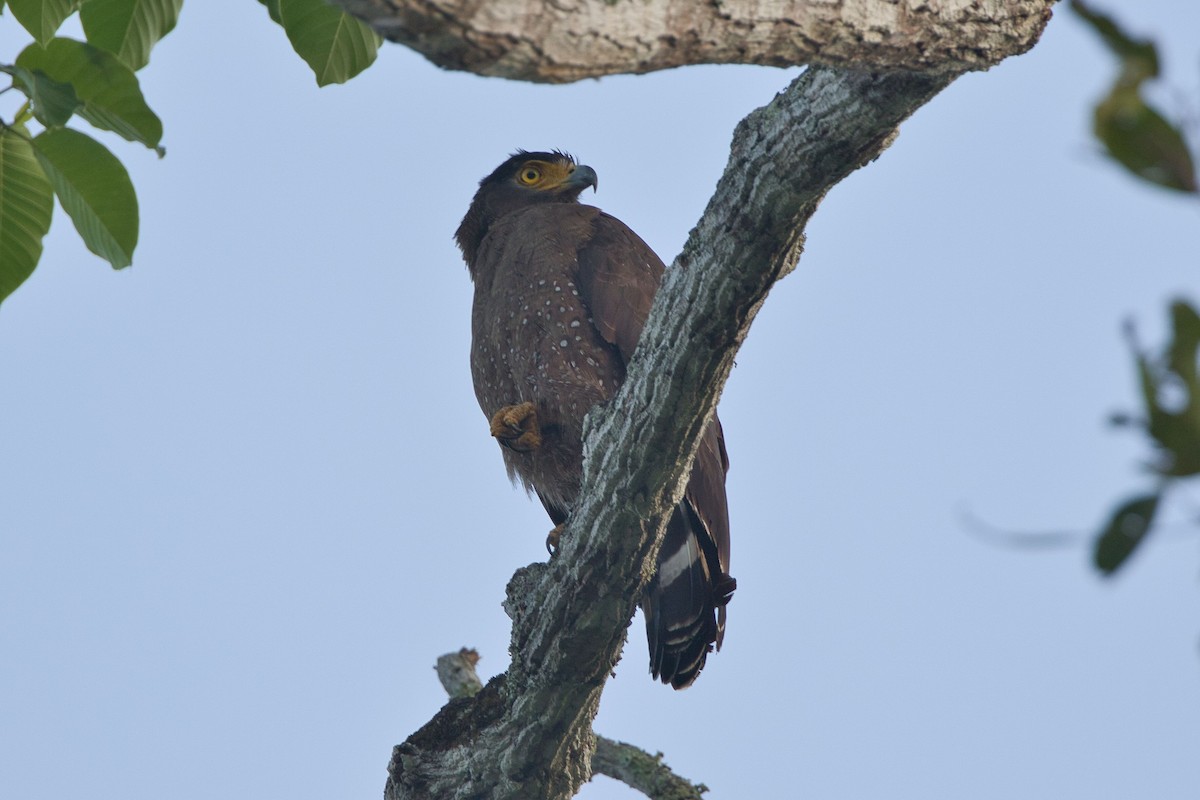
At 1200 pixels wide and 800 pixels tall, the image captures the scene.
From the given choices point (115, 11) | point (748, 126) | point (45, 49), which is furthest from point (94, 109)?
point (748, 126)

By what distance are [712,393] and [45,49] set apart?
1.77m

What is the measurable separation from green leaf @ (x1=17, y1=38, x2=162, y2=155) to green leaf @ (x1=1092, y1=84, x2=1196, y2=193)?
1.89 meters

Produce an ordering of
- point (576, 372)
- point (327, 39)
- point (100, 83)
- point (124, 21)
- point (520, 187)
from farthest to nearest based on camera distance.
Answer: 1. point (520, 187)
2. point (576, 372)
3. point (327, 39)
4. point (124, 21)
5. point (100, 83)

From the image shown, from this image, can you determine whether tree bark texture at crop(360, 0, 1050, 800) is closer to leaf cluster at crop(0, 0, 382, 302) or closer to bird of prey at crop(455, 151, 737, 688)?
bird of prey at crop(455, 151, 737, 688)

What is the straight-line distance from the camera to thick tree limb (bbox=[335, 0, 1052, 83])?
5.80 ft

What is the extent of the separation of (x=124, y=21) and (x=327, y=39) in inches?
16.7

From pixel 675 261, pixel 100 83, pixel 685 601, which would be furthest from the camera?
pixel 685 601

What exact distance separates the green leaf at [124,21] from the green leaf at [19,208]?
0.35 meters

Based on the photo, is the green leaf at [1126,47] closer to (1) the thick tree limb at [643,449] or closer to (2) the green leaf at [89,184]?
(1) the thick tree limb at [643,449]

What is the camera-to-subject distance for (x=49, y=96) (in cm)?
218

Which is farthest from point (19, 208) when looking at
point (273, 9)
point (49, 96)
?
point (273, 9)

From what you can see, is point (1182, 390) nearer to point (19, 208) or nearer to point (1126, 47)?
point (1126, 47)

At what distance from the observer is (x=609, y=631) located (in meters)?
3.75

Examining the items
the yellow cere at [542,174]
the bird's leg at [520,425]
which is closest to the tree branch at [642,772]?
the bird's leg at [520,425]
